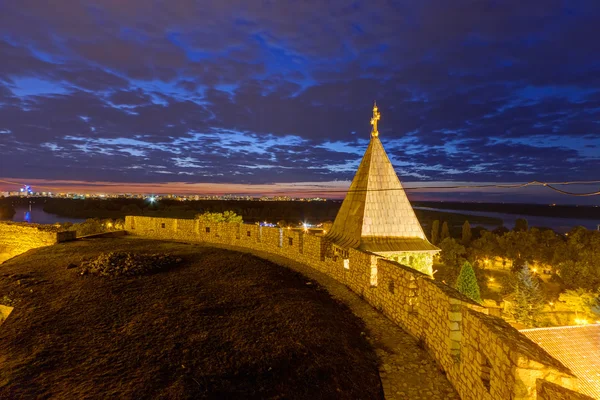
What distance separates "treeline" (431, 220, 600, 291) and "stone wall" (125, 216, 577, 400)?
3238 cm

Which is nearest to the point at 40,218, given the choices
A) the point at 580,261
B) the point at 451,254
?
the point at 451,254

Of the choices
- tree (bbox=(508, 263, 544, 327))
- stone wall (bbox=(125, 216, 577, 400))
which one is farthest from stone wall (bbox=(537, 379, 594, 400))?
tree (bbox=(508, 263, 544, 327))

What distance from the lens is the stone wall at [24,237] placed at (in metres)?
18.9

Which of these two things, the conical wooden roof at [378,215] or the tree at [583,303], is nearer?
the conical wooden roof at [378,215]

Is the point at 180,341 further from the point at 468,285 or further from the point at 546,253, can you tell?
the point at 546,253

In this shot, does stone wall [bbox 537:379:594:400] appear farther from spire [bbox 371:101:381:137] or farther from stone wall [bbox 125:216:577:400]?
spire [bbox 371:101:381:137]

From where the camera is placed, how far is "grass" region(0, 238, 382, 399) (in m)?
4.51

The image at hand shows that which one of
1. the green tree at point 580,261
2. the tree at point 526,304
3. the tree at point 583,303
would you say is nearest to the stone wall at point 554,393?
the tree at point 526,304

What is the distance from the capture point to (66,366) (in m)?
5.04

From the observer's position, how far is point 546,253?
1734 inches

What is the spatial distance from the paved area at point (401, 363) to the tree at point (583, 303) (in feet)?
81.3

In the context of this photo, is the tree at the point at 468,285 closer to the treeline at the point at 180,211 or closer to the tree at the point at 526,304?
the tree at the point at 526,304

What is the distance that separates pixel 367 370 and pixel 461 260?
44592 mm

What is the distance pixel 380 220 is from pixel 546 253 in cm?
4484
